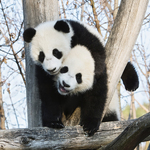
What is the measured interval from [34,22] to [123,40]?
4.32 feet

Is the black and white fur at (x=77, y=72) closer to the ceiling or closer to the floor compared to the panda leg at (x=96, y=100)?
closer to the ceiling

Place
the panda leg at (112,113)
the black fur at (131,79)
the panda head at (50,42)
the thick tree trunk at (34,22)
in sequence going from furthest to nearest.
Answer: the black fur at (131,79)
the panda leg at (112,113)
the thick tree trunk at (34,22)
the panda head at (50,42)

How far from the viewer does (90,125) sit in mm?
2711

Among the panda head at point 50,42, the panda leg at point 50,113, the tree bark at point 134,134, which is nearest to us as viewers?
the tree bark at point 134,134

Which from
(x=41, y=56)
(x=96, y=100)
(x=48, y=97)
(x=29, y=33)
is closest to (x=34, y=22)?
(x=29, y=33)

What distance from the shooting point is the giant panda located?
107 inches

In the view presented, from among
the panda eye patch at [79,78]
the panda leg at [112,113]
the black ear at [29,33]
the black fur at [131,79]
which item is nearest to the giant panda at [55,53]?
the black ear at [29,33]

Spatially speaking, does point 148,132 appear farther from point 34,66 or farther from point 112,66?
point 34,66

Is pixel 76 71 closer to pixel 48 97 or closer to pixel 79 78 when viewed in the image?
pixel 79 78

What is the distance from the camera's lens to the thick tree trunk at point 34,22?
3.34 m

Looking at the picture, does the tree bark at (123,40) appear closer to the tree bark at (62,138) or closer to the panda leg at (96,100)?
the panda leg at (96,100)

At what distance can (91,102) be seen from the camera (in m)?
2.92

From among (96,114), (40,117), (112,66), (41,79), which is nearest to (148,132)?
(96,114)

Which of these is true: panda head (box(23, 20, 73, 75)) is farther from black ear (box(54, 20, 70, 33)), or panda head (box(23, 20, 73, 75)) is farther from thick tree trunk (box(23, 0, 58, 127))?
thick tree trunk (box(23, 0, 58, 127))
